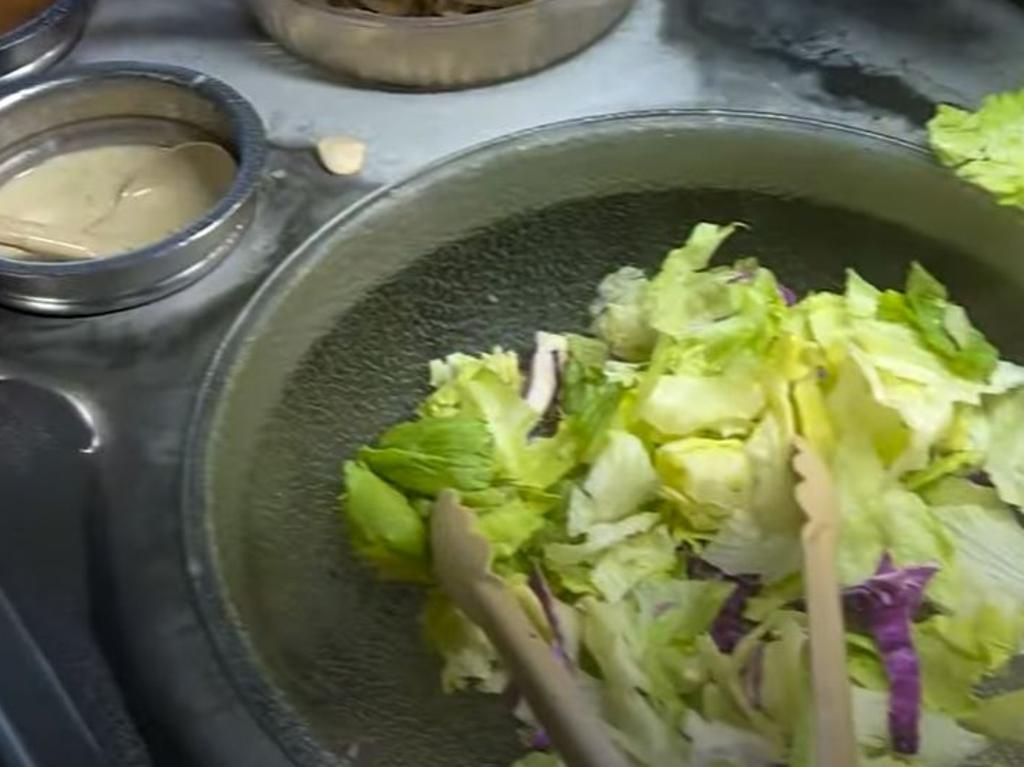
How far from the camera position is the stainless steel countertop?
89 centimetres

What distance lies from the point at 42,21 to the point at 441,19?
256 millimetres

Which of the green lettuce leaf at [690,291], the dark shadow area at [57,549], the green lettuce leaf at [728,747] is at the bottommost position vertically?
the dark shadow area at [57,549]

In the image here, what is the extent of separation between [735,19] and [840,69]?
77mm

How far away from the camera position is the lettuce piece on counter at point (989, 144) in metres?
0.80

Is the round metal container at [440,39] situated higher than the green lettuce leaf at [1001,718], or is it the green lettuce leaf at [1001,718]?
the round metal container at [440,39]

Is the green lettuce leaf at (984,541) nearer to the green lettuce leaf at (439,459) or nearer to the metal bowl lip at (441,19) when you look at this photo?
the green lettuce leaf at (439,459)

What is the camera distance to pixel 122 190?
876 millimetres

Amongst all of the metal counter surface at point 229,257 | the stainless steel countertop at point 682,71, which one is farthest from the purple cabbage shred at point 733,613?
the stainless steel countertop at point 682,71

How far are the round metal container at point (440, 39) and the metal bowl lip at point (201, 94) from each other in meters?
0.06

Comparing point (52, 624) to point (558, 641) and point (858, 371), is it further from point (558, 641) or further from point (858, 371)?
point (858, 371)

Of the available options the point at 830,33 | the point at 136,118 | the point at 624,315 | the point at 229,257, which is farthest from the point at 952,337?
the point at 136,118

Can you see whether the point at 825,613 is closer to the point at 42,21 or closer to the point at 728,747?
the point at 728,747

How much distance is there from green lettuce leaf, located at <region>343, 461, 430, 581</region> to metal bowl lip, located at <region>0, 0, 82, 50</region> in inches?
15.5

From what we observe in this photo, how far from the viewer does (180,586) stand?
68 centimetres
